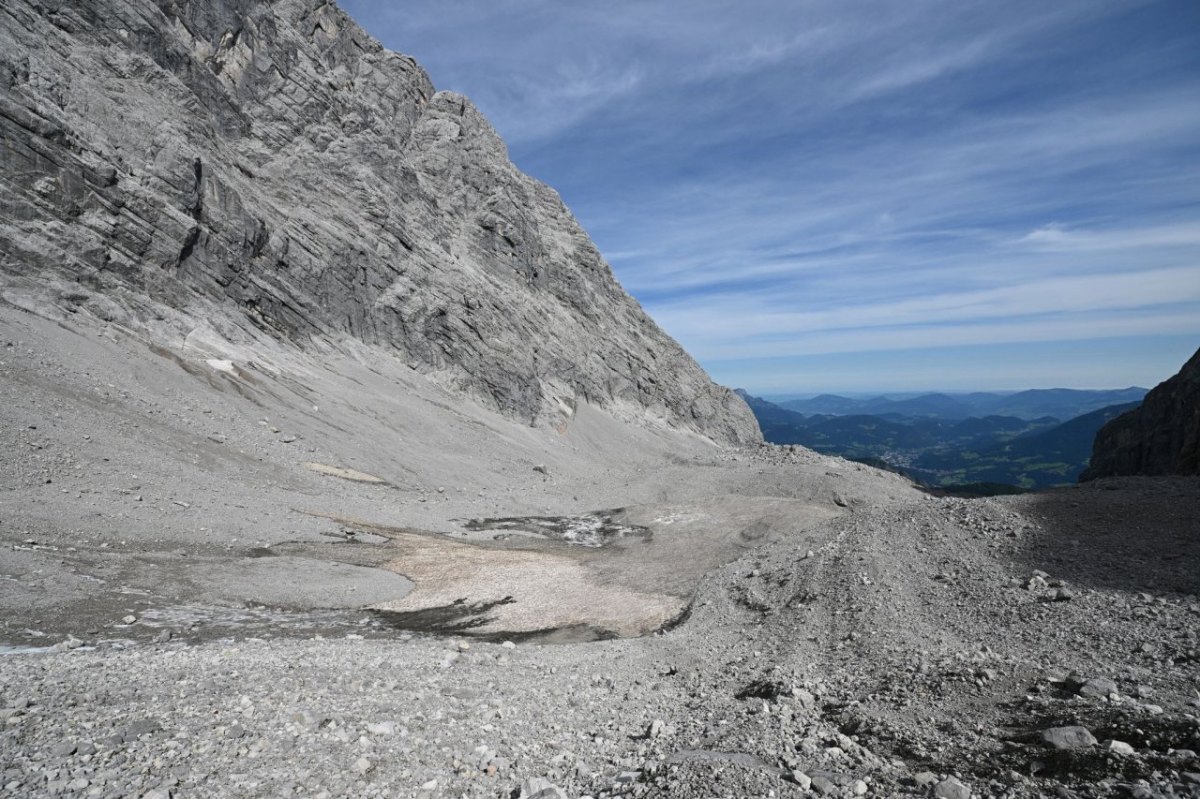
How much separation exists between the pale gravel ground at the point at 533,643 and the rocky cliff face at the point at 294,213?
41.0 feet

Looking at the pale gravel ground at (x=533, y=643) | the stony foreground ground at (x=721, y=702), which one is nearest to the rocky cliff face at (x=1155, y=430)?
the pale gravel ground at (x=533, y=643)

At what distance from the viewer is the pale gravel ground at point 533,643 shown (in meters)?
7.59

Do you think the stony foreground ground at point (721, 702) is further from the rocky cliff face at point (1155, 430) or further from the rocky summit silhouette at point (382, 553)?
the rocky cliff face at point (1155, 430)

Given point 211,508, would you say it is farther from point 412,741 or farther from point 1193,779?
point 1193,779

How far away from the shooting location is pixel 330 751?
27.1 ft

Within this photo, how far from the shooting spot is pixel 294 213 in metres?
61.7

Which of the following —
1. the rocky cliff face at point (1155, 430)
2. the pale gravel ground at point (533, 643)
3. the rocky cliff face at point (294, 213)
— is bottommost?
the pale gravel ground at point (533, 643)

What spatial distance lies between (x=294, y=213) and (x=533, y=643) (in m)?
59.8

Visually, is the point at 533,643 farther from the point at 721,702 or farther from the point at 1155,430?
the point at 1155,430

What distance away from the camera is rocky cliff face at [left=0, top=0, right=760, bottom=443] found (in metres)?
41.9

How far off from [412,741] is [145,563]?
634 inches

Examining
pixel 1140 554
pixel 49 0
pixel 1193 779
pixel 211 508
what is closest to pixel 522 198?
pixel 49 0

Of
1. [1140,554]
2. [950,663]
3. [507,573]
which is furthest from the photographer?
[507,573]

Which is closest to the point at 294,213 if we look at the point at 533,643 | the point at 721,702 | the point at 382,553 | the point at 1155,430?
the point at 382,553
